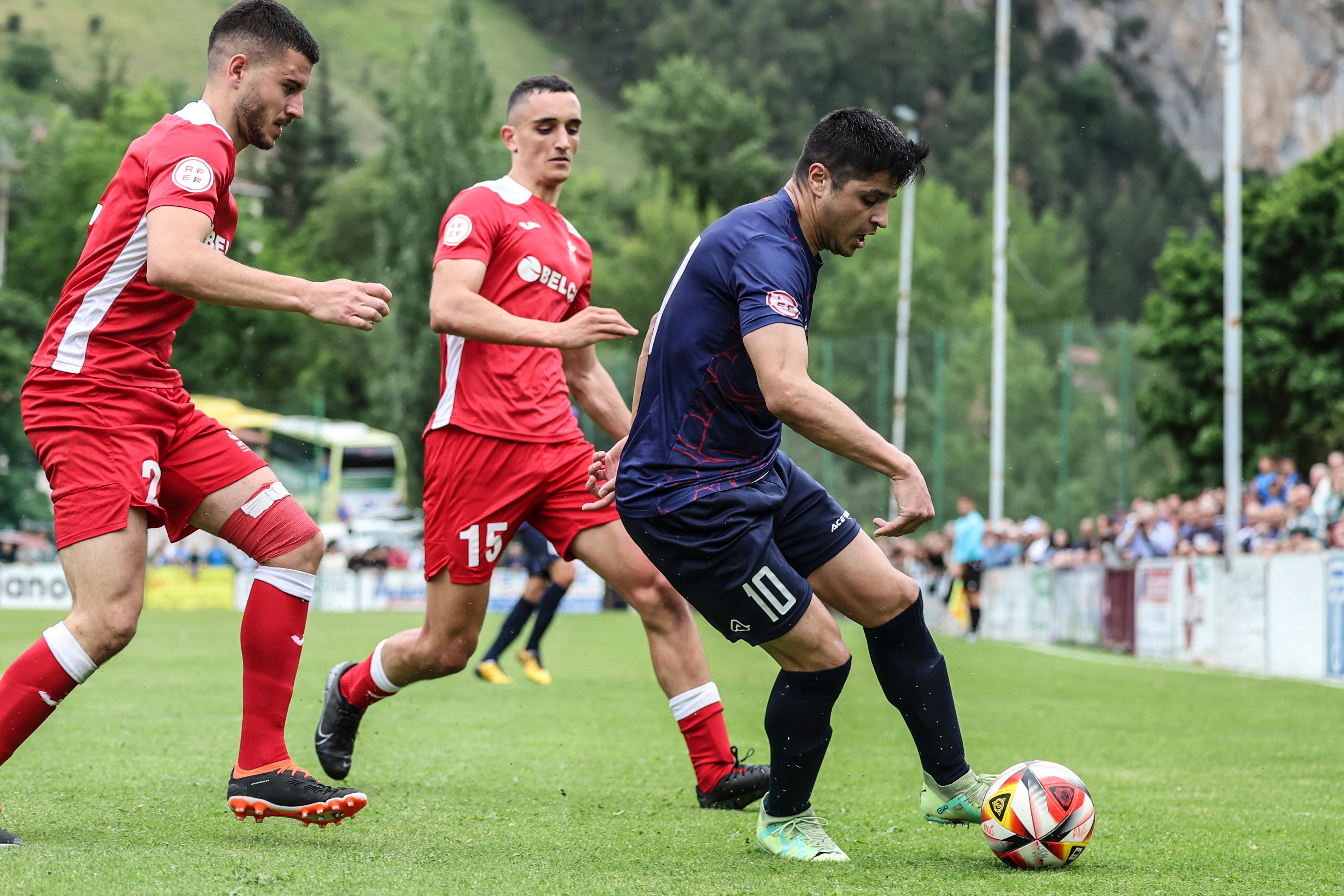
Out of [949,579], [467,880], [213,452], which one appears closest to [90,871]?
[467,880]

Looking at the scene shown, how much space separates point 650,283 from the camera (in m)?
66.4

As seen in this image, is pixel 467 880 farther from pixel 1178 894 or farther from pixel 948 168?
pixel 948 168

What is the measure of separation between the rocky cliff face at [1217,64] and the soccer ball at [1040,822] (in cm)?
8523

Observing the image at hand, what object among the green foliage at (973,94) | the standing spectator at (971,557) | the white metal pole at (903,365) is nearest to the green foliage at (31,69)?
the green foliage at (973,94)

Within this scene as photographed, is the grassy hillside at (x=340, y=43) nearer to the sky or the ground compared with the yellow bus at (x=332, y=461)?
nearer to the sky

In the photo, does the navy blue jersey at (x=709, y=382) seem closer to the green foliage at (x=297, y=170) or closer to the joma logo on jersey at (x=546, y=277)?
the joma logo on jersey at (x=546, y=277)

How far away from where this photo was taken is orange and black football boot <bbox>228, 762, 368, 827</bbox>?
14.9ft

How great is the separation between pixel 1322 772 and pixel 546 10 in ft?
543

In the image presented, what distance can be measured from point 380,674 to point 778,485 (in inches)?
85.1

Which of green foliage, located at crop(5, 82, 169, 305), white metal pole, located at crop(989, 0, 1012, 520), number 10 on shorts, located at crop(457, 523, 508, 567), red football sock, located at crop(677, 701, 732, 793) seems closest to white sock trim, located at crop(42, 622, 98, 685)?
number 10 on shorts, located at crop(457, 523, 508, 567)

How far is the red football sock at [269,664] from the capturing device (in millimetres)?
4703

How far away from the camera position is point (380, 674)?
6.13 metres

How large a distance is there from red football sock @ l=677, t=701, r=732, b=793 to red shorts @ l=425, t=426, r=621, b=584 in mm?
837

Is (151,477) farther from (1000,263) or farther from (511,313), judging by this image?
(1000,263)
